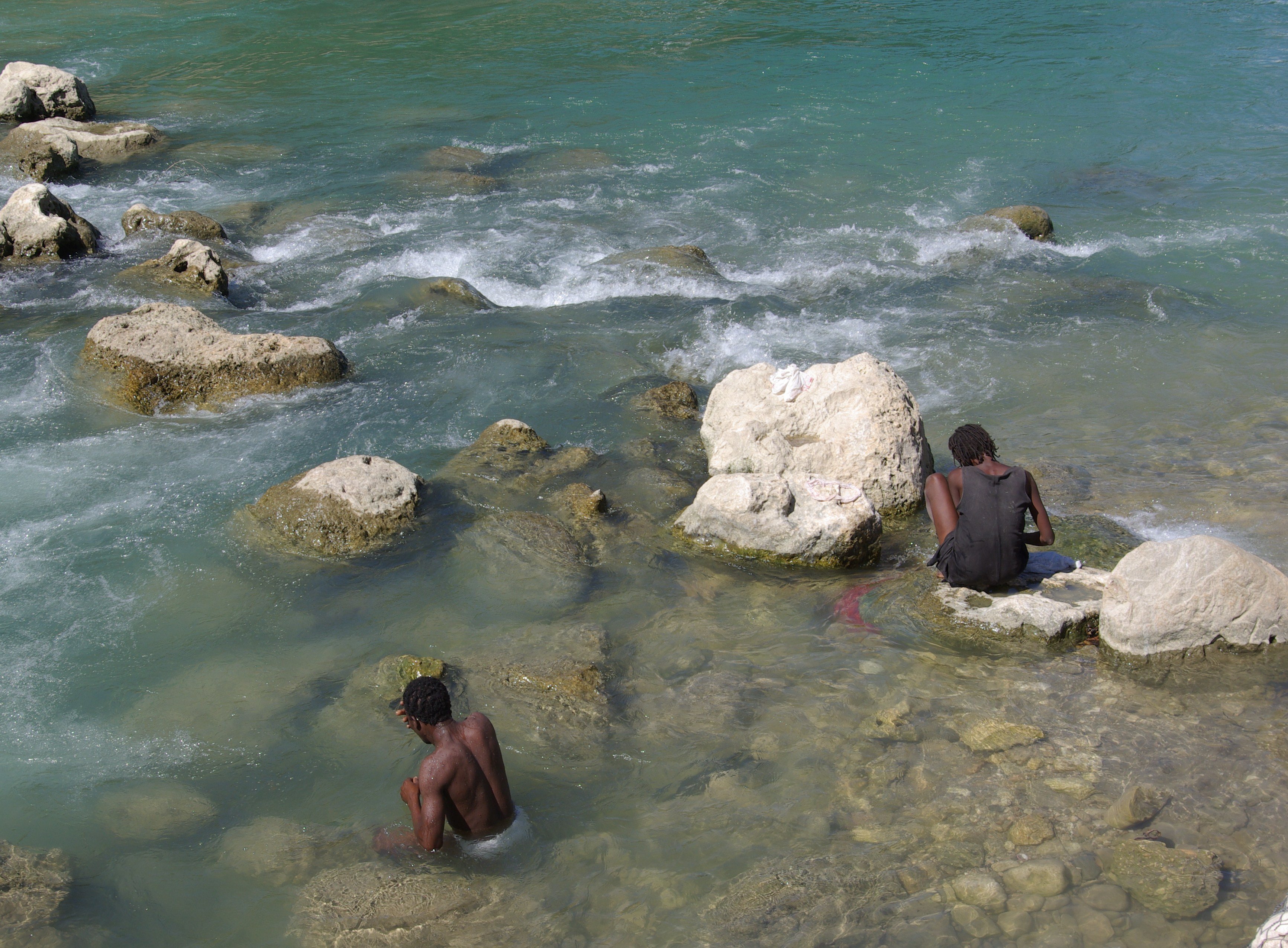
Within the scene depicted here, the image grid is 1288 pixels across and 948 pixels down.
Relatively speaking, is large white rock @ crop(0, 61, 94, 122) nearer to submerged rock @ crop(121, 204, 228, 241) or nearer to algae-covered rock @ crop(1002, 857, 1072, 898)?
submerged rock @ crop(121, 204, 228, 241)

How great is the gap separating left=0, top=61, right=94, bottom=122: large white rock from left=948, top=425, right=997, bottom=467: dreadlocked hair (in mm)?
19725

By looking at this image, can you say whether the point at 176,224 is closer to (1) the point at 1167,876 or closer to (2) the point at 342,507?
(2) the point at 342,507

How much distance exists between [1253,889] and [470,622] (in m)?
4.46

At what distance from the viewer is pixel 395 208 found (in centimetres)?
1520

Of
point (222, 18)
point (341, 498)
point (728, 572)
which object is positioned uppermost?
point (222, 18)

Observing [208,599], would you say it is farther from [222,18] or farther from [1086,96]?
[222,18]

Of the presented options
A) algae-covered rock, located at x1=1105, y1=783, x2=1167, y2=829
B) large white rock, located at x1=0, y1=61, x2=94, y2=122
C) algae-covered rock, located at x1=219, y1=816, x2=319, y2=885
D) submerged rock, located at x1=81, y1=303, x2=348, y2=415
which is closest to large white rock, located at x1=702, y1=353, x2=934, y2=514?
algae-covered rock, located at x1=1105, y1=783, x2=1167, y2=829

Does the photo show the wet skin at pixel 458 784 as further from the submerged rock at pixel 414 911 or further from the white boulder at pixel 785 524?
the white boulder at pixel 785 524

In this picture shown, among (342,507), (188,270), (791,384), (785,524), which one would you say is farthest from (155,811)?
(188,270)

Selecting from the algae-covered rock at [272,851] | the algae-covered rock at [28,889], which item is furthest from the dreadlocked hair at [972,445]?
the algae-covered rock at [28,889]

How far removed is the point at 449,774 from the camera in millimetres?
4523

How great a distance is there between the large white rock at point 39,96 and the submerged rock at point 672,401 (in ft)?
52.9

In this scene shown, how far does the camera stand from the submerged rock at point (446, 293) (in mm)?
11664

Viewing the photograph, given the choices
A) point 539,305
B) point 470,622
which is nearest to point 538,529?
point 470,622
